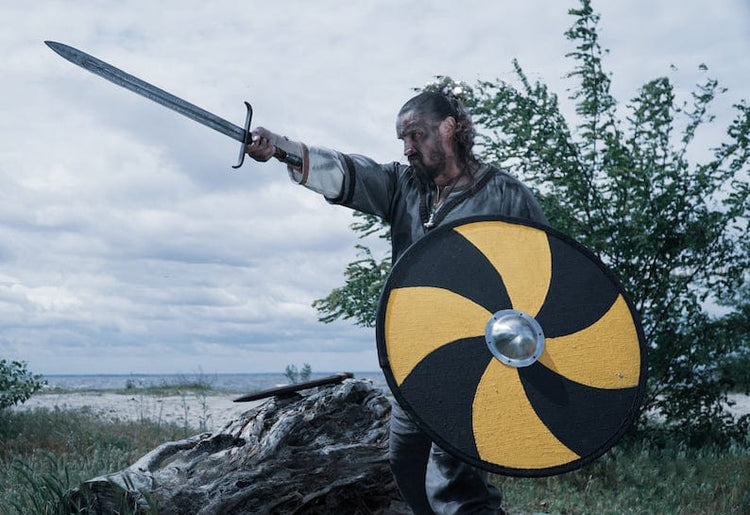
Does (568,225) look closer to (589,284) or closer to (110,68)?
(589,284)

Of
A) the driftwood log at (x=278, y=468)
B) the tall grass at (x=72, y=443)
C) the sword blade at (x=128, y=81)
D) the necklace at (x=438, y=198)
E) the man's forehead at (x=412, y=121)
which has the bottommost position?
the tall grass at (x=72, y=443)

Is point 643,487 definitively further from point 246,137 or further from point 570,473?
point 246,137

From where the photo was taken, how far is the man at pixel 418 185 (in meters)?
3.10

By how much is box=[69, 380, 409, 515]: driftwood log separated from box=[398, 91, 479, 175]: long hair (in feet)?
5.17

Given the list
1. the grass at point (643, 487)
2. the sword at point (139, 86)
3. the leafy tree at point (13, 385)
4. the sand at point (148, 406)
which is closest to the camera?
the sword at point (139, 86)

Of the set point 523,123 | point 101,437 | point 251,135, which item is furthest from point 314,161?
point 101,437

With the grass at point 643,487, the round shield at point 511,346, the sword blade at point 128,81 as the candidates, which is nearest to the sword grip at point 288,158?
the sword blade at point 128,81

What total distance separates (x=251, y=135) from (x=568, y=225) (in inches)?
185

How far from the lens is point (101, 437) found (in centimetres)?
711

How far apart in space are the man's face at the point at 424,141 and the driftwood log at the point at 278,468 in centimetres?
156

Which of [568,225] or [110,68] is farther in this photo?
[568,225]

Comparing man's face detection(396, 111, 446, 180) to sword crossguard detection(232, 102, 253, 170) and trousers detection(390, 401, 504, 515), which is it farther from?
trousers detection(390, 401, 504, 515)

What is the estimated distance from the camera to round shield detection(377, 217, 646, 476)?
2.60m

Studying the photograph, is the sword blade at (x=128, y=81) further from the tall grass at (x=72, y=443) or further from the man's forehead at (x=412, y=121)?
the tall grass at (x=72, y=443)
